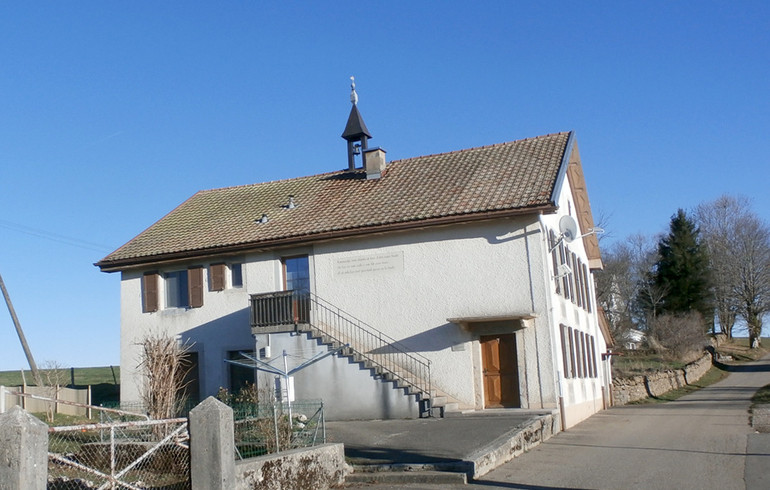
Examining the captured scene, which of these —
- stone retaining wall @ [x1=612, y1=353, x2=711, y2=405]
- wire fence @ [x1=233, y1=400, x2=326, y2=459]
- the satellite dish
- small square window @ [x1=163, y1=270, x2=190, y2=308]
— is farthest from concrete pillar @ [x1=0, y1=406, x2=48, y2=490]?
stone retaining wall @ [x1=612, y1=353, x2=711, y2=405]

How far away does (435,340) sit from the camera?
20.4m

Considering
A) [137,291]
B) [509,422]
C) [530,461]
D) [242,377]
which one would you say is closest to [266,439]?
→ [530,461]

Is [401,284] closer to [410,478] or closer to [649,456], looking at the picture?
[649,456]

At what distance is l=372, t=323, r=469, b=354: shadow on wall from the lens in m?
20.1

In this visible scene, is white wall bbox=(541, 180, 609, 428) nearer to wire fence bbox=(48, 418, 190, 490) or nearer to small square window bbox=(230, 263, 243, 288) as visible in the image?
small square window bbox=(230, 263, 243, 288)

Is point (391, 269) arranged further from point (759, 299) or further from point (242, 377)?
point (759, 299)

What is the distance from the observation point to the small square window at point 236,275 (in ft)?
77.1

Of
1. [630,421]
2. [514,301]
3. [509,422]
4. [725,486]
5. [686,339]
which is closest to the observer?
[725,486]

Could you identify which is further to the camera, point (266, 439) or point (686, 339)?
point (686, 339)

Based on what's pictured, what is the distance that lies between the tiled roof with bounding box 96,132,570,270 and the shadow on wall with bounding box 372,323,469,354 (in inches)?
114

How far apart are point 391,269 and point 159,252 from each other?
7.74 m

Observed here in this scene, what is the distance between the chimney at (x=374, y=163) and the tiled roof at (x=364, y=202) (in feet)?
0.78

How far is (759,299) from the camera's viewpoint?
2331 inches

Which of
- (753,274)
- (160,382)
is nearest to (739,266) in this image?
(753,274)
